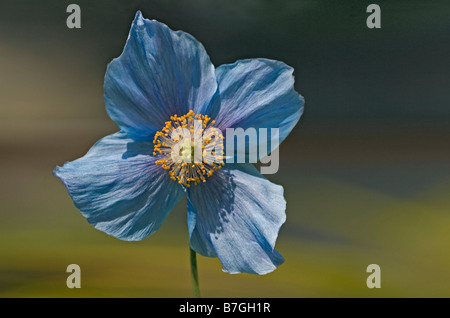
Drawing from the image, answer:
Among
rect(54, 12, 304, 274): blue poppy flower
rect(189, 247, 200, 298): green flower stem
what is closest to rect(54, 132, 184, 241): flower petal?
rect(54, 12, 304, 274): blue poppy flower

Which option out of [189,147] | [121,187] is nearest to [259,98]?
[189,147]

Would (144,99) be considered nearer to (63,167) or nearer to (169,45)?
(169,45)

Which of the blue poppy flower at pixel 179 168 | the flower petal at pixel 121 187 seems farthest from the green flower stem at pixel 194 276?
the flower petal at pixel 121 187

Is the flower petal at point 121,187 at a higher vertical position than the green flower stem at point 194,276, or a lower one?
higher

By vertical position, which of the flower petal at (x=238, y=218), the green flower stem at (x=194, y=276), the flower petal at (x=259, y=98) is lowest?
the green flower stem at (x=194, y=276)

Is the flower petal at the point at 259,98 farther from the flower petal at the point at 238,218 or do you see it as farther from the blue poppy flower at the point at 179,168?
the flower petal at the point at 238,218

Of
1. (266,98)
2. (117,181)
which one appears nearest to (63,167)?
(117,181)
